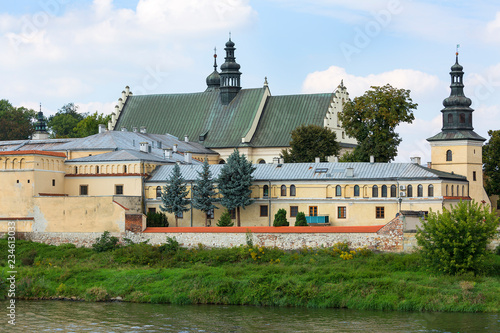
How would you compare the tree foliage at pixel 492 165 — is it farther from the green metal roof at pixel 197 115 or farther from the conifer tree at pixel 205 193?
the conifer tree at pixel 205 193

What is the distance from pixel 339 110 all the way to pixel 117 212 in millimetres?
33639

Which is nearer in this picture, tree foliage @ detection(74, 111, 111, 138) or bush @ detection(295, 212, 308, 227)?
bush @ detection(295, 212, 308, 227)

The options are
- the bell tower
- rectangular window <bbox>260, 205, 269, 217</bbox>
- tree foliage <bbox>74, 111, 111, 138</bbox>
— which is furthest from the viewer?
tree foliage <bbox>74, 111, 111, 138</bbox>

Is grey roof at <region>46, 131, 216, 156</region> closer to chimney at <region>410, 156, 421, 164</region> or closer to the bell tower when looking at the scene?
chimney at <region>410, 156, 421, 164</region>

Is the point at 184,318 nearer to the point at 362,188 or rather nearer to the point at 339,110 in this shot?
the point at 362,188

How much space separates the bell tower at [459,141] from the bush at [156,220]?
19.5 meters

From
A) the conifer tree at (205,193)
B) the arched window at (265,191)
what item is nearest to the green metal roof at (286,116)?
the arched window at (265,191)

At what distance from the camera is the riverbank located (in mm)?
43562

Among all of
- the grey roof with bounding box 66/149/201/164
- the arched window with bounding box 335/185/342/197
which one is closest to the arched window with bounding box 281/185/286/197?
the arched window with bounding box 335/185/342/197

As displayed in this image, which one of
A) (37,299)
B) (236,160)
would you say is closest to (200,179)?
(236,160)

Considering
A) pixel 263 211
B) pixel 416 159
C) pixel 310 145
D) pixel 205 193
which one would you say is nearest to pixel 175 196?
pixel 205 193

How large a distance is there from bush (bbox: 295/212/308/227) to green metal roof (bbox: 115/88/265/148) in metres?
27.3

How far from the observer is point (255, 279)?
46031mm

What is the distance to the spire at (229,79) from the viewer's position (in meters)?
88.3
